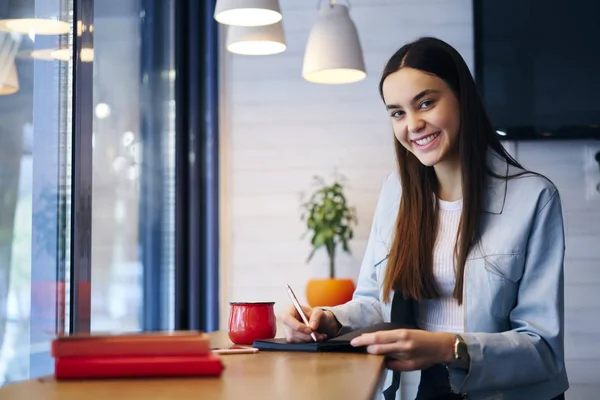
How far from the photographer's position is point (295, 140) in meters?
3.40

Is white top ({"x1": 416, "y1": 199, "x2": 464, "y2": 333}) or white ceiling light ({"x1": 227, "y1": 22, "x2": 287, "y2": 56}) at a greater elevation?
white ceiling light ({"x1": 227, "y1": 22, "x2": 287, "y2": 56})

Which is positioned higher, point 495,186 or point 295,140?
point 295,140

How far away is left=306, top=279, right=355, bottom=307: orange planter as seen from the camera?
2984mm

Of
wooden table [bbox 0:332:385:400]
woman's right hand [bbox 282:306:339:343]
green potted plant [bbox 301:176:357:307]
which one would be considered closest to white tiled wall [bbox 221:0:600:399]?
green potted plant [bbox 301:176:357:307]

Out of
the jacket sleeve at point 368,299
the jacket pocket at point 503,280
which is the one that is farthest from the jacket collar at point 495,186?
the jacket sleeve at point 368,299

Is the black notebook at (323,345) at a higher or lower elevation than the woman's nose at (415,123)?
lower

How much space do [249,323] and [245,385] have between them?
1.91ft

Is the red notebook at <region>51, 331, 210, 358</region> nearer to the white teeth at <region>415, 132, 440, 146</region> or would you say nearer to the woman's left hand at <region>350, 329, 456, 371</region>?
the woman's left hand at <region>350, 329, 456, 371</region>

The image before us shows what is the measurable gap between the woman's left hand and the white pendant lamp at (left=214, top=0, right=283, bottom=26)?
45.4 inches

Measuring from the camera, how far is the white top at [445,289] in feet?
5.46

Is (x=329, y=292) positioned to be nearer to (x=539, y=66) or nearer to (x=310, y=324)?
(x=539, y=66)

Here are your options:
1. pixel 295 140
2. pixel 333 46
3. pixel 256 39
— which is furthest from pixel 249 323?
pixel 295 140

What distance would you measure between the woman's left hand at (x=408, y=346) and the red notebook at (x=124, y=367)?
0.37m

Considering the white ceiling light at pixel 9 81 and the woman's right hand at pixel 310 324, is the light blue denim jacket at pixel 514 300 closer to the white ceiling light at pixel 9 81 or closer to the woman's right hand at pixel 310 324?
the woman's right hand at pixel 310 324
